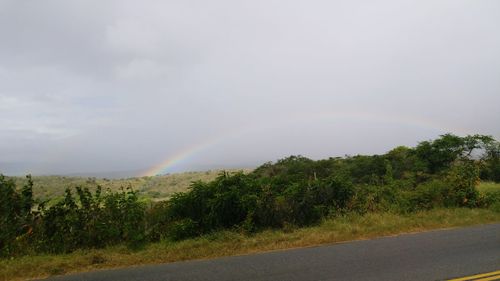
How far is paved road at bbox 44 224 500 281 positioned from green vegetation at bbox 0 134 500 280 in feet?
2.95

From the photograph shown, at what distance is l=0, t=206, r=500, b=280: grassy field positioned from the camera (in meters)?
8.38

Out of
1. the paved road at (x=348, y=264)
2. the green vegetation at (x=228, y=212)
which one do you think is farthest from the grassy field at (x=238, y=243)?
the paved road at (x=348, y=264)

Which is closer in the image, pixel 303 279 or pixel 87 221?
pixel 303 279

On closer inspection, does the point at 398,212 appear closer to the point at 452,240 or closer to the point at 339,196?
the point at 339,196

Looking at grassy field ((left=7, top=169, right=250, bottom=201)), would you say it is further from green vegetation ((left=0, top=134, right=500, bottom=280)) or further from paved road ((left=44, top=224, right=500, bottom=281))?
paved road ((left=44, top=224, right=500, bottom=281))

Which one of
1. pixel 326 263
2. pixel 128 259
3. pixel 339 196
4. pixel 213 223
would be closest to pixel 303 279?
pixel 326 263

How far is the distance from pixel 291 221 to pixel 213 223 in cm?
239

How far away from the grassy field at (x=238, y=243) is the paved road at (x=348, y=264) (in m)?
0.51

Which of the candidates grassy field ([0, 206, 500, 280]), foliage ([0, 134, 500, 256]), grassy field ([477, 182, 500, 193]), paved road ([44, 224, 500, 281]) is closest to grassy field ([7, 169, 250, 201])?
grassy field ([477, 182, 500, 193])

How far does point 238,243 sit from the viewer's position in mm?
10008

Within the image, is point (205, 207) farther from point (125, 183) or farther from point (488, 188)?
point (125, 183)

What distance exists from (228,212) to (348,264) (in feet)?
15.0

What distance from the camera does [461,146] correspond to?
42.9 m

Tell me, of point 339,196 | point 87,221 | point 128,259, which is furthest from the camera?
point 339,196
